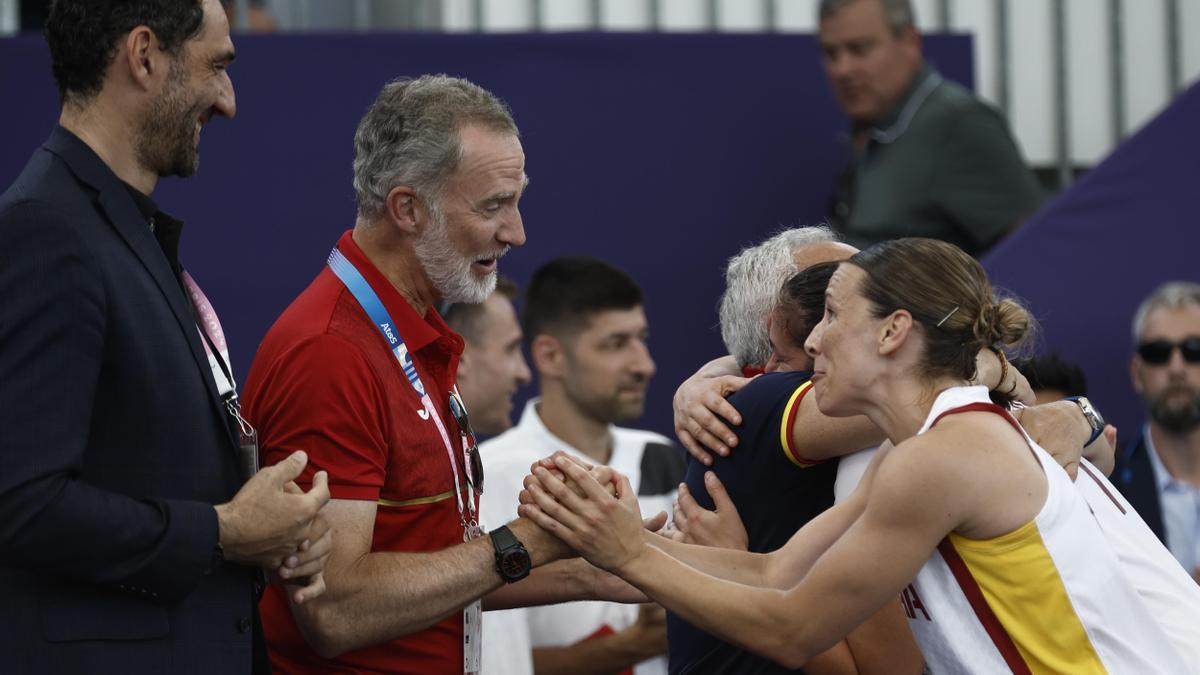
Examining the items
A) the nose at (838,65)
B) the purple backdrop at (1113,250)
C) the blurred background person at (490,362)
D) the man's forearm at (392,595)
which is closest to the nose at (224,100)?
the man's forearm at (392,595)

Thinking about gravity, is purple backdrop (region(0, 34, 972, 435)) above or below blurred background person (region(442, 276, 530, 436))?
above

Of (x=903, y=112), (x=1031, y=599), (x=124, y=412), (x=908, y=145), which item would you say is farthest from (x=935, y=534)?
(x=903, y=112)

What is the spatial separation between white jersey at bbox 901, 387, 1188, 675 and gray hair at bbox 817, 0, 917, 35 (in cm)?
368

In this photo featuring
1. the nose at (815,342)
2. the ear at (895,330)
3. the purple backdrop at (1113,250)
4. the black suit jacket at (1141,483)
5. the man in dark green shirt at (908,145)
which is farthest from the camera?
the purple backdrop at (1113,250)

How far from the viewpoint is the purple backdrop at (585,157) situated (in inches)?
249

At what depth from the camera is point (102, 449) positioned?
286cm

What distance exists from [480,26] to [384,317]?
4097mm

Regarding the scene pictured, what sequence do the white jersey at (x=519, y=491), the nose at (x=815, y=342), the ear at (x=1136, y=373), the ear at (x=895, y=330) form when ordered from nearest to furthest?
the ear at (x=895, y=330), the nose at (x=815, y=342), the white jersey at (x=519, y=491), the ear at (x=1136, y=373)

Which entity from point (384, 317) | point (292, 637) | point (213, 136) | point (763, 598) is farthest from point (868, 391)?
point (213, 136)

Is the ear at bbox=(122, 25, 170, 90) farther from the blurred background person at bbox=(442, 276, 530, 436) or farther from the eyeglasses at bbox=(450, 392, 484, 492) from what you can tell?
the blurred background person at bbox=(442, 276, 530, 436)

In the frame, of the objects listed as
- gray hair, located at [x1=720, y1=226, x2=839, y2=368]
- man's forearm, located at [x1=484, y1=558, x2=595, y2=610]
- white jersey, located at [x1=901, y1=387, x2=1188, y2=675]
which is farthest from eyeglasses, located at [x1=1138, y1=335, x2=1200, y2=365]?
white jersey, located at [x1=901, y1=387, x2=1188, y2=675]

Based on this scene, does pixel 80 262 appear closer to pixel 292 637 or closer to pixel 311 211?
pixel 292 637

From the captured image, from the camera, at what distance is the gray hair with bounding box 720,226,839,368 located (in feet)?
11.8

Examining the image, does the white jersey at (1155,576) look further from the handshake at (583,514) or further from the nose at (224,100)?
the nose at (224,100)
